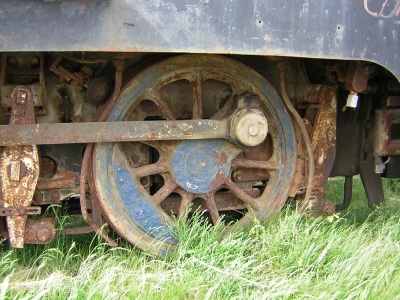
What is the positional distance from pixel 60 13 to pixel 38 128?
658mm

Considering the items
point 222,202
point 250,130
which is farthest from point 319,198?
point 250,130

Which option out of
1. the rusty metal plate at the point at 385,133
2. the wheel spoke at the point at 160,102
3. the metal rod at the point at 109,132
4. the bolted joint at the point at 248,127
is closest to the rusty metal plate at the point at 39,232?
the metal rod at the point at 109,132

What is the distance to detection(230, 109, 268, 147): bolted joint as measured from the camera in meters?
2.72

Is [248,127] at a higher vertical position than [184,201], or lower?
higher

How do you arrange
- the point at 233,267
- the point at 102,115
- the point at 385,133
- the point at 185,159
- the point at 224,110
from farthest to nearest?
1. the point at 385,133
2. the point at 224,110
3. the point at 185,159
4. the point at 102,115
5. the point at 233,267

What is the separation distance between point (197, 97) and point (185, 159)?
367 millimetres

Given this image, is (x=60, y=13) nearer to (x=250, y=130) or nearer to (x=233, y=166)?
(x=250, y=130)

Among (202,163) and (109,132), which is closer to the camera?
(109,132)

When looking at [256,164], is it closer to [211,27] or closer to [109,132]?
[109,132]

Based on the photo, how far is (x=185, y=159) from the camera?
282 cm

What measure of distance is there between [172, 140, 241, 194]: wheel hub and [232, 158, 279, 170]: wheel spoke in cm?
15

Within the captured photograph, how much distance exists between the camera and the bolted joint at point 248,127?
2.72 metres

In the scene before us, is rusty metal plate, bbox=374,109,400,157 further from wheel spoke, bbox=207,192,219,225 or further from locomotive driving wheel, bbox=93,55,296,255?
wheel spoke, bbox=207,192,219,225

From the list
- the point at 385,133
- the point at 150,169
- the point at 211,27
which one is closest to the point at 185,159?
the point at 150,169
